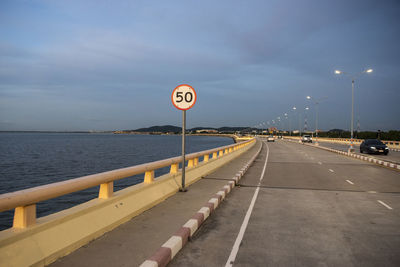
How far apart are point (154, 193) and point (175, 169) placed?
81.8 inches

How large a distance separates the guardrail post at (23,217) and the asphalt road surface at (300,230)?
197cm

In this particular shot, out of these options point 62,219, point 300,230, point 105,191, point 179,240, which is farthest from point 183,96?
point 62,219

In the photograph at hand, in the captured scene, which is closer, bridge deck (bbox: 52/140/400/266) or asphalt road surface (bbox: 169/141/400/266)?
bridge deck (bbox: 52/140/400/266)

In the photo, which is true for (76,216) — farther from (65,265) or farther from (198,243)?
(198,243)

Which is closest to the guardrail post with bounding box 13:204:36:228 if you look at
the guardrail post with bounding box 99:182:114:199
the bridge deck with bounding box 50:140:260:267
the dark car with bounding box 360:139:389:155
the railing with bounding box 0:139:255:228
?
the railing with bounding box 0:139:255:228

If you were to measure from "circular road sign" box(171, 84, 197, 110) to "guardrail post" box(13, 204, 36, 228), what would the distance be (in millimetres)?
5873

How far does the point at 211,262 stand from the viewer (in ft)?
14.8

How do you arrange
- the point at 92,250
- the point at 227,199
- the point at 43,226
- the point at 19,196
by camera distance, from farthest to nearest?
the point at 227,199
the point at 92,250
the point at 43,226
the point at 19,196

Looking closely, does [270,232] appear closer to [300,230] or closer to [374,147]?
[300,230]

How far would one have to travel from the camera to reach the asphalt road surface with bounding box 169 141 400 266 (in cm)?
469

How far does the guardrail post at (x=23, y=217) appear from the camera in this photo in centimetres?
365

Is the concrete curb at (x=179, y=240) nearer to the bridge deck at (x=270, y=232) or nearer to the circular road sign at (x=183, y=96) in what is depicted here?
the bridge deck at (x=270, y=232)

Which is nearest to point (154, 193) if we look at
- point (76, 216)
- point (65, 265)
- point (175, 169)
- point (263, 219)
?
point (175, 169)

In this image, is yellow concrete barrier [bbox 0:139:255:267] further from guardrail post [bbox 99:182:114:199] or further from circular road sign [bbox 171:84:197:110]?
circular road sign [bbox 171:84:197:110]
